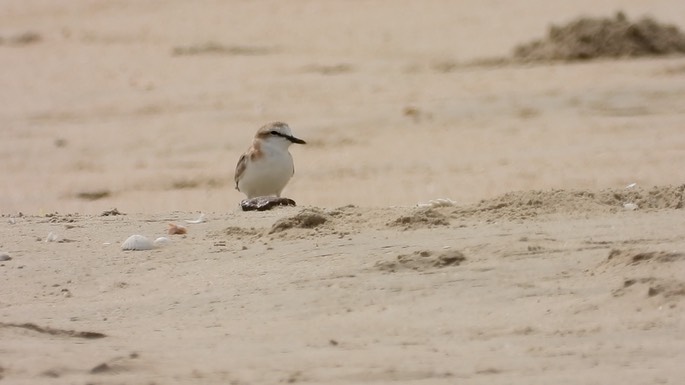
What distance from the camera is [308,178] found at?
12188 millimetres

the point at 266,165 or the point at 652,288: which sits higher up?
the point at 266,165

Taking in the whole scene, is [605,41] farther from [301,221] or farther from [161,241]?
[161,241]

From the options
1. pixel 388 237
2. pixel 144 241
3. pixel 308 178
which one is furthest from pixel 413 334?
pixel 308 178

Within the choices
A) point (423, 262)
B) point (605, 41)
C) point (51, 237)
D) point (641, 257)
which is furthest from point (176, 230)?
point (605, 41)

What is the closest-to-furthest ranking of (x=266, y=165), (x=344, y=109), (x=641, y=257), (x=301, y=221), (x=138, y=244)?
(x=641, y=257)
(x=138, y=244)
(x=301, y=221)
(x=266, y=165)
(x=344, y=109)

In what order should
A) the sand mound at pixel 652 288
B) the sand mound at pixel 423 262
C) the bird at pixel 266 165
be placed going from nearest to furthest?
the sand mound at pixel 652 288, the sand mound at pixel 423 262, the bird at pixel 266 165

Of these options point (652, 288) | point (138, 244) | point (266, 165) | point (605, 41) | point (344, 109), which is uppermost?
point (605, 41)

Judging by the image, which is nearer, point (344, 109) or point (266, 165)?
point (266, 165)

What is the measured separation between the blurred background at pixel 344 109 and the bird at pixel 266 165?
1.77 meters

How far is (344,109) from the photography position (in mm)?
14109

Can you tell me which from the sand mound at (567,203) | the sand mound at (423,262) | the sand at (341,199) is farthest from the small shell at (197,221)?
the sand mound at (423,262)

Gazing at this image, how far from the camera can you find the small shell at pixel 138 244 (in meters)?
6.52

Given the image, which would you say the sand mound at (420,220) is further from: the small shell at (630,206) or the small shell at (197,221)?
the small shell at (197,221)

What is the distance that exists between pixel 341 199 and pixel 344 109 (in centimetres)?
297
